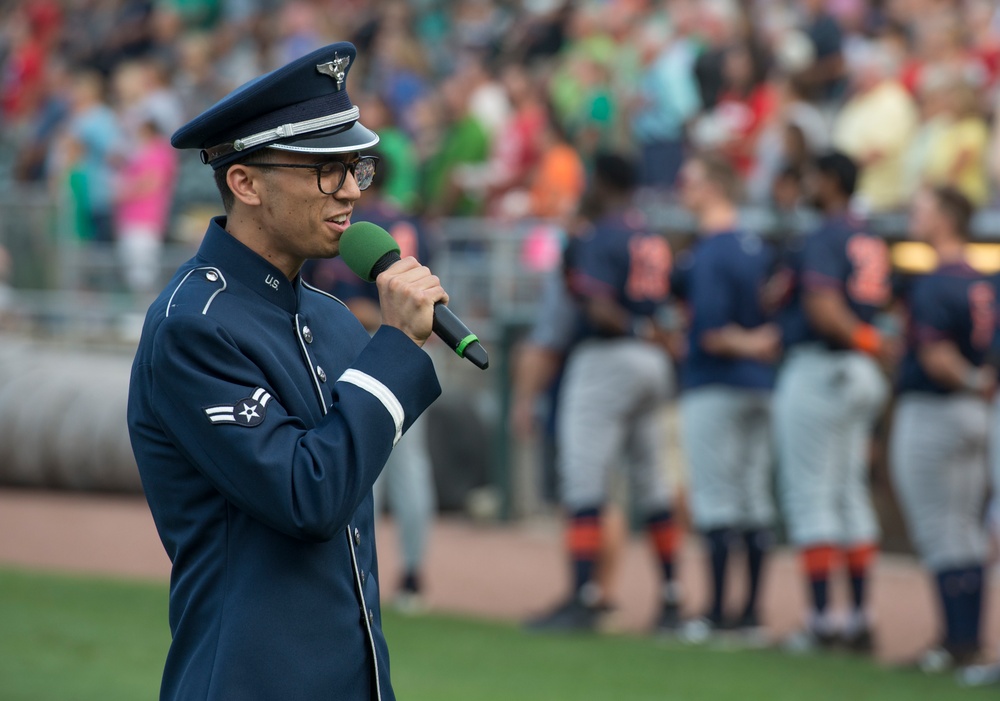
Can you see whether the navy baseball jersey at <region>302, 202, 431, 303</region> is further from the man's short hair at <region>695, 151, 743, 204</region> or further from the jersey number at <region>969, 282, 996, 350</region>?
the jersey number at <region>969, 282, 996, 350</region>

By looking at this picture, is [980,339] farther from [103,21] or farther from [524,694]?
[103,21]

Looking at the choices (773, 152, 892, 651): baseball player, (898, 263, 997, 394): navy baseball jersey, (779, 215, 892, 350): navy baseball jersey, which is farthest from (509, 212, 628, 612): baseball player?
(898, 263, 997, 394): navy baseball jersey

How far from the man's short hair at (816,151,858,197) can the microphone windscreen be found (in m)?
5.35

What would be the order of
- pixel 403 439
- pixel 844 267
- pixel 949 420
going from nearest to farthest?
pixel 949 420 → pixel 844 267 → pixel 403 439

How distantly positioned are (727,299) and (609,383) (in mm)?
768

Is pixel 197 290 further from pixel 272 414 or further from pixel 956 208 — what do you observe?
pixel 956 208

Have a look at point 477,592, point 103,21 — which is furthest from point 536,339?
point 103,21

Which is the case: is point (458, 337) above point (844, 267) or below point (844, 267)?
above

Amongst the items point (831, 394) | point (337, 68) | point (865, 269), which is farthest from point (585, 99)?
point (337, 68)

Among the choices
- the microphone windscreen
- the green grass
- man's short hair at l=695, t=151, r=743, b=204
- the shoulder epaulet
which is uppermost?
the microphone windscreen

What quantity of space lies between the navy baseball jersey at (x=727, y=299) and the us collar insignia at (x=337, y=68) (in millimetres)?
5302

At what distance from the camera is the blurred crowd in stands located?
36.5ft

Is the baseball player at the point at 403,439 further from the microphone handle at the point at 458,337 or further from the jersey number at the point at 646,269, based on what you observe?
the microphone handle at the point at 458,337

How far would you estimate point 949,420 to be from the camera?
7.29 metres
